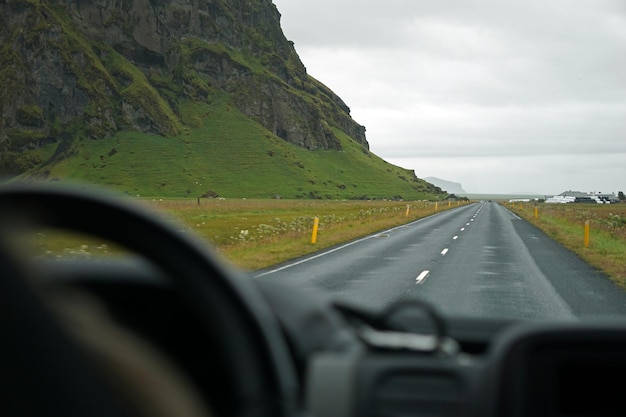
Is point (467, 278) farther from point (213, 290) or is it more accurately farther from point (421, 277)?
point (213, 290)

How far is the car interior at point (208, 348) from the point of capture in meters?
0.82

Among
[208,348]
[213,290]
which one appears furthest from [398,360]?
[213,290]

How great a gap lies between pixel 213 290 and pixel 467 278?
16.2 metres

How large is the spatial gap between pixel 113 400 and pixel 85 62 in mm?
204908

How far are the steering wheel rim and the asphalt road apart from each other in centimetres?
1018

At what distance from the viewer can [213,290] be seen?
1.28 meters

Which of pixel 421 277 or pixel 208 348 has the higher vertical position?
pixel 208 348

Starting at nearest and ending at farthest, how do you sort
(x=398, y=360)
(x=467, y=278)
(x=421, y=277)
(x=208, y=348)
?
(x=208, y=348) → (x=398, y=360) → (x=467, y=278) → (x=421, y=277)

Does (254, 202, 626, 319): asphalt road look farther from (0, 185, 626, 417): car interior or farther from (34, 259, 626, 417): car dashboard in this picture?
(0, 185, 626, 417): car interior

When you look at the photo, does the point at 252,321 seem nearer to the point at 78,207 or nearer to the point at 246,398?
the point at 246,398

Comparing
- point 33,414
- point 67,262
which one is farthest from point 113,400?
point 67,262

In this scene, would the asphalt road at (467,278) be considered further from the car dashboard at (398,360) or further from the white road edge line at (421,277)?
the car dashboard at (398,360)

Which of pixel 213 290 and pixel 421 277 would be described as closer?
pixel 213 290

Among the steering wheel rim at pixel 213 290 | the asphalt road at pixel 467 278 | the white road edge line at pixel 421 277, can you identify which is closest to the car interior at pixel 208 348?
the steering wheel rim at pixel 213 290
